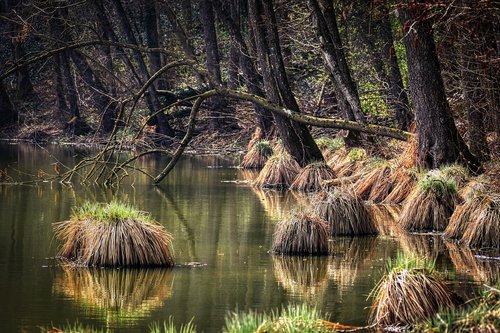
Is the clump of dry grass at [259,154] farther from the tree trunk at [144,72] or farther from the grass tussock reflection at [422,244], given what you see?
the grass tussock reflection at [422,244]

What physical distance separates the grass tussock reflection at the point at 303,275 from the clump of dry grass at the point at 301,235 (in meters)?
0.23

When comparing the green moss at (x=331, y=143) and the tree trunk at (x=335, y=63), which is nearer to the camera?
the tree trunk at (x=335, y=63)

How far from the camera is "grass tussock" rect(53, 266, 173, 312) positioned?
1157cm

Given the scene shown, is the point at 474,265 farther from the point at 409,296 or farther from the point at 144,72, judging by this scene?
the point at 144,72

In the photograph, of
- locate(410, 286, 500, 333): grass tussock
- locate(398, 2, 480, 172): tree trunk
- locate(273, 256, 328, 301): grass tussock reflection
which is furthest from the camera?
locate(398, 2, 480, 172): tree trunk

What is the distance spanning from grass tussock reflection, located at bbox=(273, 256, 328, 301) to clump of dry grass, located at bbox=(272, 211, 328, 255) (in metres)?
0.23

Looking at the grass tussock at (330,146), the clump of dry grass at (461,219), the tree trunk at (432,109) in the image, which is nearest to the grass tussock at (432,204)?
the clump of dry grass at (461,219)

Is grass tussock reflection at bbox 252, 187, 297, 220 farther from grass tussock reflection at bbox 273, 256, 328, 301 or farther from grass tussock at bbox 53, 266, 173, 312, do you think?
grass tussock at bbox 53, 266, 173, 312

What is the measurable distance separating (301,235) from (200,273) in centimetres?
215

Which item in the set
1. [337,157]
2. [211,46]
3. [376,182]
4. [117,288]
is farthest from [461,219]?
[211,46]

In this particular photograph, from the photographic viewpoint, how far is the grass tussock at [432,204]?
58.6ft

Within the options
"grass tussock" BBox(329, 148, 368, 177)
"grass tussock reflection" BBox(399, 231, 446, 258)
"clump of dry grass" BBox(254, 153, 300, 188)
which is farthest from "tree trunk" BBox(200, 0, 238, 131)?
"grass tussock reflection" BBox(399, 231, 446, 258)

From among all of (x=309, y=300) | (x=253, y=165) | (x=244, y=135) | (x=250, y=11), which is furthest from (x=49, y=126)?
(x=309, y=300)

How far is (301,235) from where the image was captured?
50.2 feet
